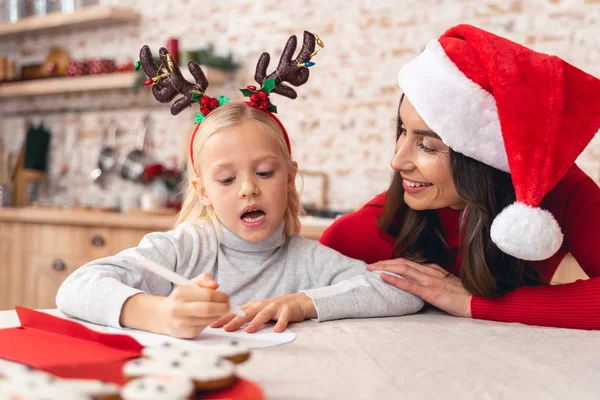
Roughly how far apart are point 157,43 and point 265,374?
3448 millimetres

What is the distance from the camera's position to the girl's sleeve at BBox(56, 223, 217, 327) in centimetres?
99

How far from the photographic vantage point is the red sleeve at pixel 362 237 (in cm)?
156

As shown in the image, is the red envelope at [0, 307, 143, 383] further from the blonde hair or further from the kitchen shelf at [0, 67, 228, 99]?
the kitchen shelf at [0, 67, 228, 99]

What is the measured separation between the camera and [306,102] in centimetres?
339

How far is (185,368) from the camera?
607 mm

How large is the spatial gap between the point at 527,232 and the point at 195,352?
0.71m

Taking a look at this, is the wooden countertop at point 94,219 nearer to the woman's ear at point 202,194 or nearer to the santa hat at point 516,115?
the woman's ear at point 202,194

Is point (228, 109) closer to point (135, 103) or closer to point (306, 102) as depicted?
point (306, 102)

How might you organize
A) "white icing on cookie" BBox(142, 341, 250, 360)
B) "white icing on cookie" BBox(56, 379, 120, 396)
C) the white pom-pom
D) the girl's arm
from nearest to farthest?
"white icing on cookie" BBox(56, 379, 120, 396) < "white icing on cookie" BBox(142, 341, 250, 360) < the girl's arm < the white pom-pom

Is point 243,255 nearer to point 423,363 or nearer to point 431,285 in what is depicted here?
point 431,285

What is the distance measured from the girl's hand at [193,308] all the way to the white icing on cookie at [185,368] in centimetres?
24

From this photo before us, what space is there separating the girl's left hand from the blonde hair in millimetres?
268

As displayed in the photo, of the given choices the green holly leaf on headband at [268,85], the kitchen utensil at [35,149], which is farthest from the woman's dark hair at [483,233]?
the kitchen utensil at [35,149]

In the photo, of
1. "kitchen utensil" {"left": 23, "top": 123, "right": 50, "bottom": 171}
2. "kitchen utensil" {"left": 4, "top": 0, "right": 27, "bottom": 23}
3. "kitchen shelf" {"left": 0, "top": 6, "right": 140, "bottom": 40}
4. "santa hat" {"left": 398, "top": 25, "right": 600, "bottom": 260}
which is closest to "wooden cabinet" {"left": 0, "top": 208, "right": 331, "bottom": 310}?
"kitchen utensil" {"left": 23, "top": 123, "right": 50, "bottom": 171}
